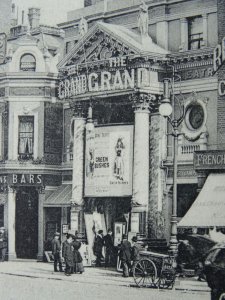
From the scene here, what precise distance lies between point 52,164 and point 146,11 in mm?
10239

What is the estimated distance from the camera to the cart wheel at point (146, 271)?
2465cm

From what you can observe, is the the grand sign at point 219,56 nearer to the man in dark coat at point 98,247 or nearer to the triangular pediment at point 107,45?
the triangular pediment at point 107,45

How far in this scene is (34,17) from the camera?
50594mm

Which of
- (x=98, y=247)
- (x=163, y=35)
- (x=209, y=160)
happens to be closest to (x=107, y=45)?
(x=163, y=35)

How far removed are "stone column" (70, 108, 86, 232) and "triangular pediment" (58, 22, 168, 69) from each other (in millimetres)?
2657

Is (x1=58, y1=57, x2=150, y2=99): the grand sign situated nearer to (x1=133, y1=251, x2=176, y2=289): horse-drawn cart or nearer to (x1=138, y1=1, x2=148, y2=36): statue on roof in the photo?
(x1=138, y1=1, x2=148, y2=36): statue on roof

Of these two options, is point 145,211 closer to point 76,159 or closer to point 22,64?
point 76,159

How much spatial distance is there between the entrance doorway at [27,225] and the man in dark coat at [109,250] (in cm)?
648

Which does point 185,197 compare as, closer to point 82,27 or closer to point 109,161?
point 109,161

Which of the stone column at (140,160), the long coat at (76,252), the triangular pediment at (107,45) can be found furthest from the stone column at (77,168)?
the long coat at (76,252)

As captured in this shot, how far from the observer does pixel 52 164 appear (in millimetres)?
40219

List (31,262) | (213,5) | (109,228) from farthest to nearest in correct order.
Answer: (31,262)
(109,228)
(213,5)

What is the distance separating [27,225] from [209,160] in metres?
13.6

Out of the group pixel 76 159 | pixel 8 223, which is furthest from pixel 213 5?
pixel 8 223
